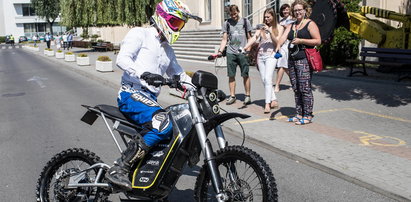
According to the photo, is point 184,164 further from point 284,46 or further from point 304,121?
point 284,46

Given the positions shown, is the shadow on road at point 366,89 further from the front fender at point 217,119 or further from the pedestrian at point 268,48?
the front fender at point 217,119

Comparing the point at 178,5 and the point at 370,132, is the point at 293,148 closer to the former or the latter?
the point at 370,132

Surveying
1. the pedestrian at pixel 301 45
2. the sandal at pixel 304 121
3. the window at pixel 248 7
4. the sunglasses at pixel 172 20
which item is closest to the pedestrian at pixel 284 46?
the pedestrian at pixel 301 45

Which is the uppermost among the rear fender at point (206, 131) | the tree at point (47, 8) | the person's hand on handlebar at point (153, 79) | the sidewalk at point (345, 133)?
the tree at point (47, 8)

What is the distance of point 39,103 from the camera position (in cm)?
1134

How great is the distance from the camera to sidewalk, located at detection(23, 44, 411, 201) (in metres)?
4.91

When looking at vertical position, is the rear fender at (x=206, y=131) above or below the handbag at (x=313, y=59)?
below

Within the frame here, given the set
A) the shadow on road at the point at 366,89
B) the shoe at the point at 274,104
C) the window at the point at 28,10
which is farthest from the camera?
the window at the point at 28,10

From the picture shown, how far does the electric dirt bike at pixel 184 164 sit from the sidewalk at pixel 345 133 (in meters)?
2.05

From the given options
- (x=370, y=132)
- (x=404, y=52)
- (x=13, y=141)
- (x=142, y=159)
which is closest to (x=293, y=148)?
(x=370, y=132)

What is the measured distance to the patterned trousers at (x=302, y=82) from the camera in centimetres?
709

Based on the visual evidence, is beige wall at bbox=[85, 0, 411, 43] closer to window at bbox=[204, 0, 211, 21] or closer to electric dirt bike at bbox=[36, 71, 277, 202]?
window at bbox=[204, 0, 211, 21]

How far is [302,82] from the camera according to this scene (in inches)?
282

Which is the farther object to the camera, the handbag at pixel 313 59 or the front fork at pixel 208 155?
the handbag at pixel 313 59
